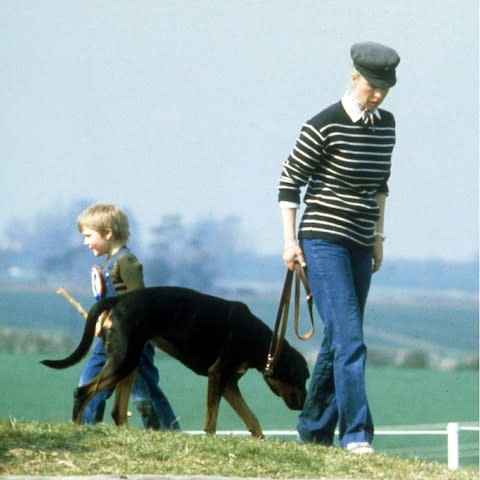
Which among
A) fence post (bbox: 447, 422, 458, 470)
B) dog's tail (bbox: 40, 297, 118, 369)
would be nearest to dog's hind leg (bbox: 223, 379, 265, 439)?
dog's tail (bbox: 40, 297, 118, 369)

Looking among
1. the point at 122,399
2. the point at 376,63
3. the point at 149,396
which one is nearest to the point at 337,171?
the point at 376,63

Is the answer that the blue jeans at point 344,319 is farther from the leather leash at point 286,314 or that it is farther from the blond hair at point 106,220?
the blond hair at point 106,220

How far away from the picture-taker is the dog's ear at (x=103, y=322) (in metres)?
9.85

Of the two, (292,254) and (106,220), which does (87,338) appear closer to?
(106,220)

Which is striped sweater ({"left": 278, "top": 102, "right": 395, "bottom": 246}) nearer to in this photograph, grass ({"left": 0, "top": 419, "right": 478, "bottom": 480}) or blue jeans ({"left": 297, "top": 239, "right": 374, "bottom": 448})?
blue jeans ({"left": 297, "top": 239, "right": 374, "bottom": 448})

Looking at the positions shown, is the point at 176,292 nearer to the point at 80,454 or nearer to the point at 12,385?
the point at 80,454

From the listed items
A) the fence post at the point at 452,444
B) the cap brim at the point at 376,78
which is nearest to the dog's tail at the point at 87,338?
the cap brim at the point at 376,78

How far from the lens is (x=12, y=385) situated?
50.4 ft

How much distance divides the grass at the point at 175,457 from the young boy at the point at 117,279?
3.45 ft

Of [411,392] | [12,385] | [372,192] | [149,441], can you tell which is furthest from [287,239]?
[411,392]

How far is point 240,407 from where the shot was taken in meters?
10.0

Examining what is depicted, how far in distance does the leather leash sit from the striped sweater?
21 cm

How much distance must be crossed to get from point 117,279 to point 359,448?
1.78 m

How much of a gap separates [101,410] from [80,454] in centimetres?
159
